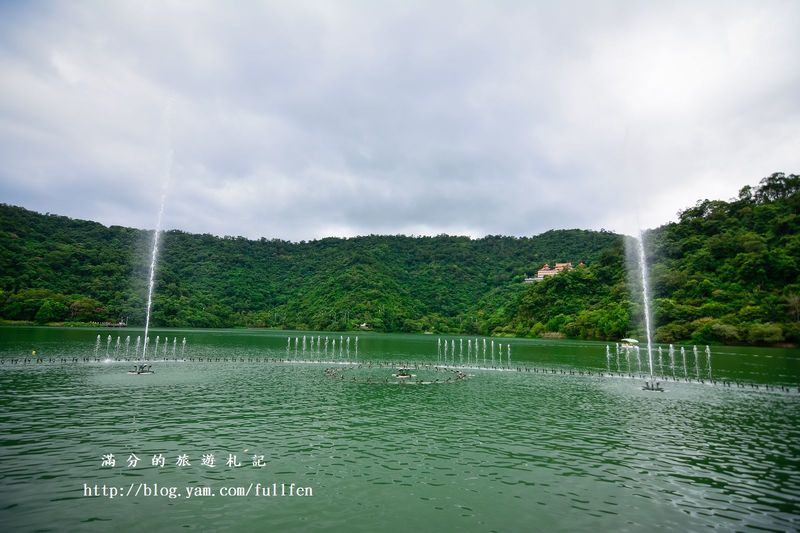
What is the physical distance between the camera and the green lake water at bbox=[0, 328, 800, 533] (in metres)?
15.4

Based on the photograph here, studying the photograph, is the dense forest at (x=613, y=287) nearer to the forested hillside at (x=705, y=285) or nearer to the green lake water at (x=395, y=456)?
the forested hillside at (x=705, y=285)

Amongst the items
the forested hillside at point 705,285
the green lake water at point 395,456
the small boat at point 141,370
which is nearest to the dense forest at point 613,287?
the forested hillside at point 705,285

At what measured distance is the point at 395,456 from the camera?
22672 millimetres

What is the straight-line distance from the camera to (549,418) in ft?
109

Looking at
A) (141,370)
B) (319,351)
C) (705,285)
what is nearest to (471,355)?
(319,351)

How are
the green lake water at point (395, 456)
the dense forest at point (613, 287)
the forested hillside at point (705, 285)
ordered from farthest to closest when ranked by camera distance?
the dense forest at point (613, 287), the forested hillside at point (705, 285), the green lake water at point (395, 456)

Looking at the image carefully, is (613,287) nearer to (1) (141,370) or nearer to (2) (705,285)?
(2) (705,285)

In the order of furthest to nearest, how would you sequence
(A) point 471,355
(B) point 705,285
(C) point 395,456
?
(B) point 705,285 → (A) point 471,355 → (C) point 395,456

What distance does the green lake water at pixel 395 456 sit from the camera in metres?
15.4

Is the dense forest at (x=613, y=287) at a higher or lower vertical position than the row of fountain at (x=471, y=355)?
higher

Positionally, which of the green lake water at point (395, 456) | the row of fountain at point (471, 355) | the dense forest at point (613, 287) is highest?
the dense forest at point (613, 287)

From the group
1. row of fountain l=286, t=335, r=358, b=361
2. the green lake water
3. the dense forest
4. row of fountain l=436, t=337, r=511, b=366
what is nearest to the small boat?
the green lake water

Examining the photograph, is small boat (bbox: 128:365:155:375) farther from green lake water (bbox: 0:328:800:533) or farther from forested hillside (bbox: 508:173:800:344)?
forested hillside (bbox: 508:173:800:344)

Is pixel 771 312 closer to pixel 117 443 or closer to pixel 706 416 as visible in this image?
pixel 706 416
